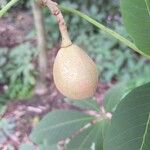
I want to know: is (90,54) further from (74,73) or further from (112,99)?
(74,73)

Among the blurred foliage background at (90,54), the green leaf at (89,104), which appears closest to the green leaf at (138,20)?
the green leaf at (89,104)

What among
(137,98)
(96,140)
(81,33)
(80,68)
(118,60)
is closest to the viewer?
(80,68)

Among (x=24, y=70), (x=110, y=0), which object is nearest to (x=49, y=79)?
(x=24, y=70)

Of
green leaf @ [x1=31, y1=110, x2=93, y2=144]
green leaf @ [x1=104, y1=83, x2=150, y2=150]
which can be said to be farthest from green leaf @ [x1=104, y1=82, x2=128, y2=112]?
green leaf @ [x1=104, y1=83, x2=150, y2=150]

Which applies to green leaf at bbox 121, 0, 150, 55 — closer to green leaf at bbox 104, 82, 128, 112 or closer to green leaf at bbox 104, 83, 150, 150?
green leaf at bbox 104, 83, 150, 150

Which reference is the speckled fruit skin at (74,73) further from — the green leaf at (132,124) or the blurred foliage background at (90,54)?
the blurred foliage background at (90,54)

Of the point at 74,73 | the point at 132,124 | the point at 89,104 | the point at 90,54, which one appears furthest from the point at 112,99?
the point at 90,54

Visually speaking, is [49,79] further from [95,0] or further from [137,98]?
[137,98]
